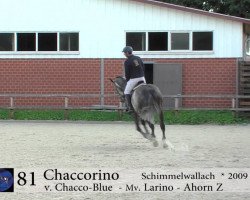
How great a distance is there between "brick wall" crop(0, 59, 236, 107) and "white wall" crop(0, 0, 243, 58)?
1.15 ft

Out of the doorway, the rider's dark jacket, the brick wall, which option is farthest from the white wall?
the rider's dark jacket

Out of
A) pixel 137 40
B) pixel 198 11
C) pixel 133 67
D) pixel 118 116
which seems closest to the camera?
pixel 133 67

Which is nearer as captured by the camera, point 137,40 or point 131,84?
point 131,84

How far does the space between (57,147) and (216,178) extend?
6085 millimetres

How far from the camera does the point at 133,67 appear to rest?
16969 mm

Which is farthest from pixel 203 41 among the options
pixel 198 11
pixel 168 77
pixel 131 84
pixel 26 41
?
pixel 131 84

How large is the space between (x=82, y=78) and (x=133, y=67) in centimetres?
1294

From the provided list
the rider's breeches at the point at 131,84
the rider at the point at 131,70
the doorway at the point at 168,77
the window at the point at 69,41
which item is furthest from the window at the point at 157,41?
the rider's breeches at the point at 131,84

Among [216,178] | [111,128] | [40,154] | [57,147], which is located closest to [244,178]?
[216,178]

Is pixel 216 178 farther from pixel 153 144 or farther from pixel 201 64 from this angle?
pixel 201 64

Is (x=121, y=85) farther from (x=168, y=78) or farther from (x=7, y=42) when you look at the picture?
(x=7, y=42)

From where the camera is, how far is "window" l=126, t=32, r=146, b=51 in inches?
1158

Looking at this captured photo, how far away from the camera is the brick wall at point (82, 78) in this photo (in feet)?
95.8

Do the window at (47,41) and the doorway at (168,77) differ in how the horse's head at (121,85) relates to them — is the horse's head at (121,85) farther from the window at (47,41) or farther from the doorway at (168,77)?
the window at (47,41)
